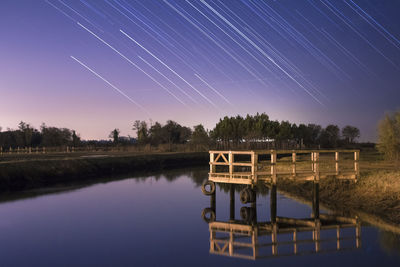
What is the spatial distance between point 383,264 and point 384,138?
118 ft

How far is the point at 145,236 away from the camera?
1994 centimetres

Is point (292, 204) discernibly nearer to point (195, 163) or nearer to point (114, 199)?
point (114, 199)

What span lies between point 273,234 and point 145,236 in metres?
6.28

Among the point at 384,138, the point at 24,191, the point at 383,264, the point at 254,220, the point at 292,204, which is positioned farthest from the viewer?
the point at 384,138

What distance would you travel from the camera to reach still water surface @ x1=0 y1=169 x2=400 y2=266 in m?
16.0

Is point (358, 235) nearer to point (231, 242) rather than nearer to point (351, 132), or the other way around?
point (231, 242)

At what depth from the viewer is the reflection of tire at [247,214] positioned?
75.8ft

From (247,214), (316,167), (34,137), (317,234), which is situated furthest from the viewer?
(34,137)

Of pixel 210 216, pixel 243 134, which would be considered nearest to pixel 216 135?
pixel 243 134

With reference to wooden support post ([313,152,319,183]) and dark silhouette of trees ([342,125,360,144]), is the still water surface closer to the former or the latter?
wooden support post ([313,152,319,183])

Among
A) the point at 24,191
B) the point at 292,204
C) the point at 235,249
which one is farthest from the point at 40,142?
the point at 235,249

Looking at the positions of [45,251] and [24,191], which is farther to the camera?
[24,191]

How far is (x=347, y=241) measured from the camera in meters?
18.2

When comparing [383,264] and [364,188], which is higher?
[364,188]
